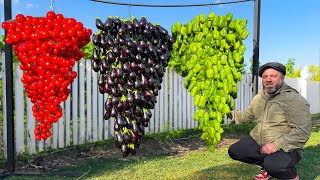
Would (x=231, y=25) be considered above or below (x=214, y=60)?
above

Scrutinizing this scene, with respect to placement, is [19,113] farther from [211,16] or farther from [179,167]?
[211,16]

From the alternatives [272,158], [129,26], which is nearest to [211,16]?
[129,26]

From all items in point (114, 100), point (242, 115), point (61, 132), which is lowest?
point (61, 132)

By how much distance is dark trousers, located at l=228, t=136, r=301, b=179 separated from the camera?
3.10m

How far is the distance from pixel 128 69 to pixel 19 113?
11.3 feet

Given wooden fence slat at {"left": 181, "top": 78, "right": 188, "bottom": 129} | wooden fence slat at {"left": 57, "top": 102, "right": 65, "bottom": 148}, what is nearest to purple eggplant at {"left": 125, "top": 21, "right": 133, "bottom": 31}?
wooden fence slat at {"left": 57, "top": 102, "right": 65, "bottom": 148}

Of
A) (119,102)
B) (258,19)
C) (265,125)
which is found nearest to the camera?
(119,102)

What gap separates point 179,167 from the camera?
4250 mm

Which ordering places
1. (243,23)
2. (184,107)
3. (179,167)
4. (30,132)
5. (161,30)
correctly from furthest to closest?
1. (184,107)
2. (30,132)
3. (179,167)
4. (243,23)
5. (161,30)

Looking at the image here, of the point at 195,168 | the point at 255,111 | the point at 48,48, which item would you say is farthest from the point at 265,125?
the point at 48,48

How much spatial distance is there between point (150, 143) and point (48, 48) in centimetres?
392

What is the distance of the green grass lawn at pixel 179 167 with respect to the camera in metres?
3.81

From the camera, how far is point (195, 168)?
4.16 m

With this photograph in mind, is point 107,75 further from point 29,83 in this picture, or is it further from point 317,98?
point 317,98
